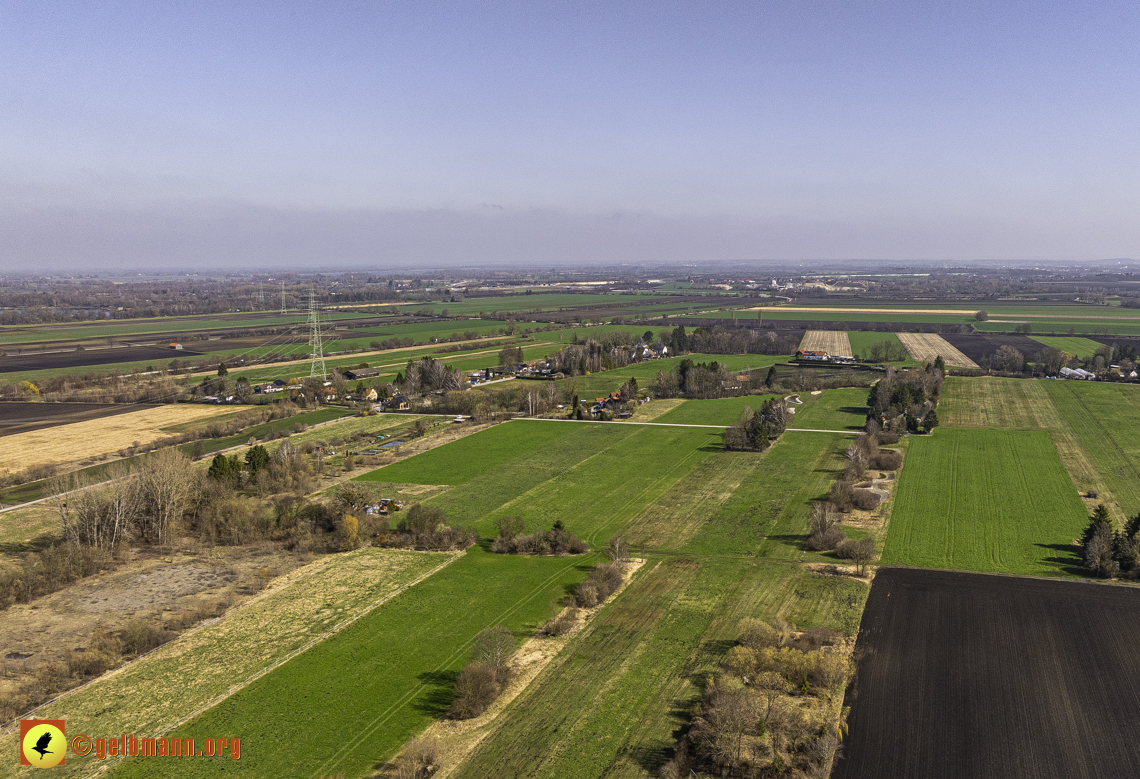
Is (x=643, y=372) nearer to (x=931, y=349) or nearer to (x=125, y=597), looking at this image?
(x=931, y=349)

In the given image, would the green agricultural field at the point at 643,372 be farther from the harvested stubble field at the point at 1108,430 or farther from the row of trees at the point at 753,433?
the harvested stubble field at the point at 1108,430

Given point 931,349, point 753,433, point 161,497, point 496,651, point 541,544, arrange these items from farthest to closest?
point 931,349
point 753,433
point 161,497
point 541,544
point 496,651

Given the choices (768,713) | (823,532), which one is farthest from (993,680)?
(823,532)

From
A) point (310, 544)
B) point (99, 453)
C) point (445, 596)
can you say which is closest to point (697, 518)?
point (445, 596)

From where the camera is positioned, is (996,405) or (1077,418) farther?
(996,405)

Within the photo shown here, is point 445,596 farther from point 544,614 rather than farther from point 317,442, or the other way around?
point 317,442

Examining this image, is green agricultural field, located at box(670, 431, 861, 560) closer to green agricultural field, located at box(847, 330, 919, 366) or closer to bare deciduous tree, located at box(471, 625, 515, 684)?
bare deciduous tree, located at box(471, 625, 515, 684)
